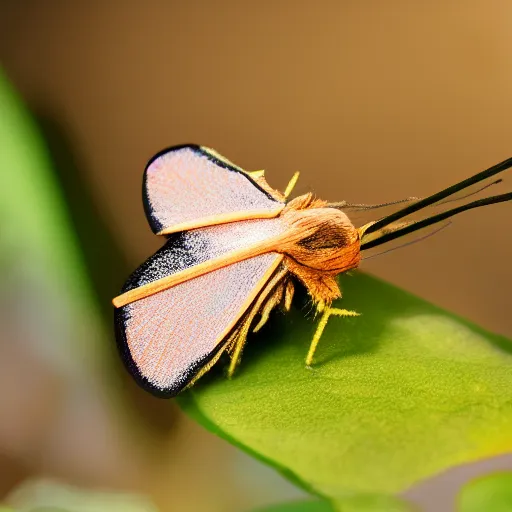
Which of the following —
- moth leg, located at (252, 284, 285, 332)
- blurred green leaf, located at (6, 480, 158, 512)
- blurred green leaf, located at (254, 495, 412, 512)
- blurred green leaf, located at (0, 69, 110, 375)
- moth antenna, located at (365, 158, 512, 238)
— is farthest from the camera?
blurred green leaf, located at (0, 69, 110, 375)

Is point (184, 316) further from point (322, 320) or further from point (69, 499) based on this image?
point (69, 499)

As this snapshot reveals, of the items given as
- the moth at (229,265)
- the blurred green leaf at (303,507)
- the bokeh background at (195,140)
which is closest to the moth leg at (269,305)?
the moth at (229,265)

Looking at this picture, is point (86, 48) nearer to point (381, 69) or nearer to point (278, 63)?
point (278, 63)

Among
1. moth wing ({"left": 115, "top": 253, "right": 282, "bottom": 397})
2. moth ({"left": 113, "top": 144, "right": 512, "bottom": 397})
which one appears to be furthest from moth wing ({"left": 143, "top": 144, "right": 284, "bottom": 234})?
moth wing ({"left": 115, "top": 253, "right": 282, "bottom": 397})

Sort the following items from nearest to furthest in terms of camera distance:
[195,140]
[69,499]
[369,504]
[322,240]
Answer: [369,504] < [322,240] < [69,499] < [195,140]

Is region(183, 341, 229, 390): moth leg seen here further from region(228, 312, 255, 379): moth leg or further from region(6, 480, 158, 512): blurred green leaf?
region(6, 480, 158, 512): blurred green leaf

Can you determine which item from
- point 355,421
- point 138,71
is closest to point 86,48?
point 138,71

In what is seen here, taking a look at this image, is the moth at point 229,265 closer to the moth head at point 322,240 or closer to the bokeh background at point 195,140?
the moth head at point 322,240

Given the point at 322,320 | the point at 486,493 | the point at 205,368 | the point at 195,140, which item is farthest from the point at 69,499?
the point at 195,140
